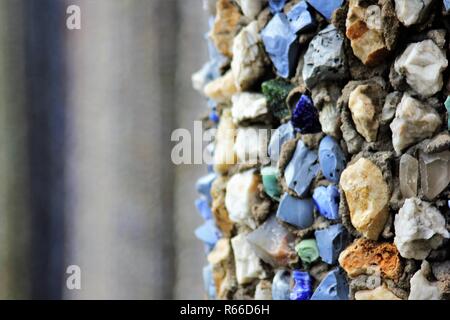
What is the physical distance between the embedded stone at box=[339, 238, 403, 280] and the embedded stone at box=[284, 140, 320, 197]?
13cm

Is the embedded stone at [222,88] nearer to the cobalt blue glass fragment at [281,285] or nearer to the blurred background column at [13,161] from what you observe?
the cobalt blue glass fragment at [281,285]

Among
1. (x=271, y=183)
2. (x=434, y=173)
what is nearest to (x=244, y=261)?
(x=271, y=183)

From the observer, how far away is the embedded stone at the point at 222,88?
142 cm

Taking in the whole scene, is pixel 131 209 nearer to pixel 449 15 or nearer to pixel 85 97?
pixel 85 97

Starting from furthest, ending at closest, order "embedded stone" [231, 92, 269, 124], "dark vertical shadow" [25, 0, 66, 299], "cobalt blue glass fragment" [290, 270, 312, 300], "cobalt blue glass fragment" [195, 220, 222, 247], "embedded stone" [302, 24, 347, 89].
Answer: "dark vertical shadow" [25, 0, 66, 299] → "cobalt blue glass fragment" [195, 220, 222, 247] → "embedded stone" [231, 92, 269, 124] → "cobalt blue glass fragment" [290, 270, 312, 300] → "embedded stone" [302, 24, 347, 89]

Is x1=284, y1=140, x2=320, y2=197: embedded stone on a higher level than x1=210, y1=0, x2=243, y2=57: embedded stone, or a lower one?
lower

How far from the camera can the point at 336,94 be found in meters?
1.09

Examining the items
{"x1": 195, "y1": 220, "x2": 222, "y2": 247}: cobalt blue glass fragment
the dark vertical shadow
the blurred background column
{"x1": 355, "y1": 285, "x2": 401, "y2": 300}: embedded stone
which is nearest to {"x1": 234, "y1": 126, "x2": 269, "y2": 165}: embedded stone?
{"x1": 195, "y1": 220, "x2": 222, "y2": 247}: cobalt blue glass fragment

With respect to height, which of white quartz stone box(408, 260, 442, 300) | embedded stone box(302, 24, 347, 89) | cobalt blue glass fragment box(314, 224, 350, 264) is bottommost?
white quartz stone box(408, 260, 442, 300)

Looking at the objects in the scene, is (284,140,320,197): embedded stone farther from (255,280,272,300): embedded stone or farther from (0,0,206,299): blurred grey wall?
(0,0,206,299): blurred grey wall

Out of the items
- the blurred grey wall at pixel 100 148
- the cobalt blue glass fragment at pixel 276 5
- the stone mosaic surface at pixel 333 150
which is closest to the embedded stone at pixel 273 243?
the stone mosaic surface at pixel 333 150

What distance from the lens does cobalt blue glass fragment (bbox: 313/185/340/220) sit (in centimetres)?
110

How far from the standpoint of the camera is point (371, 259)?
103cm
